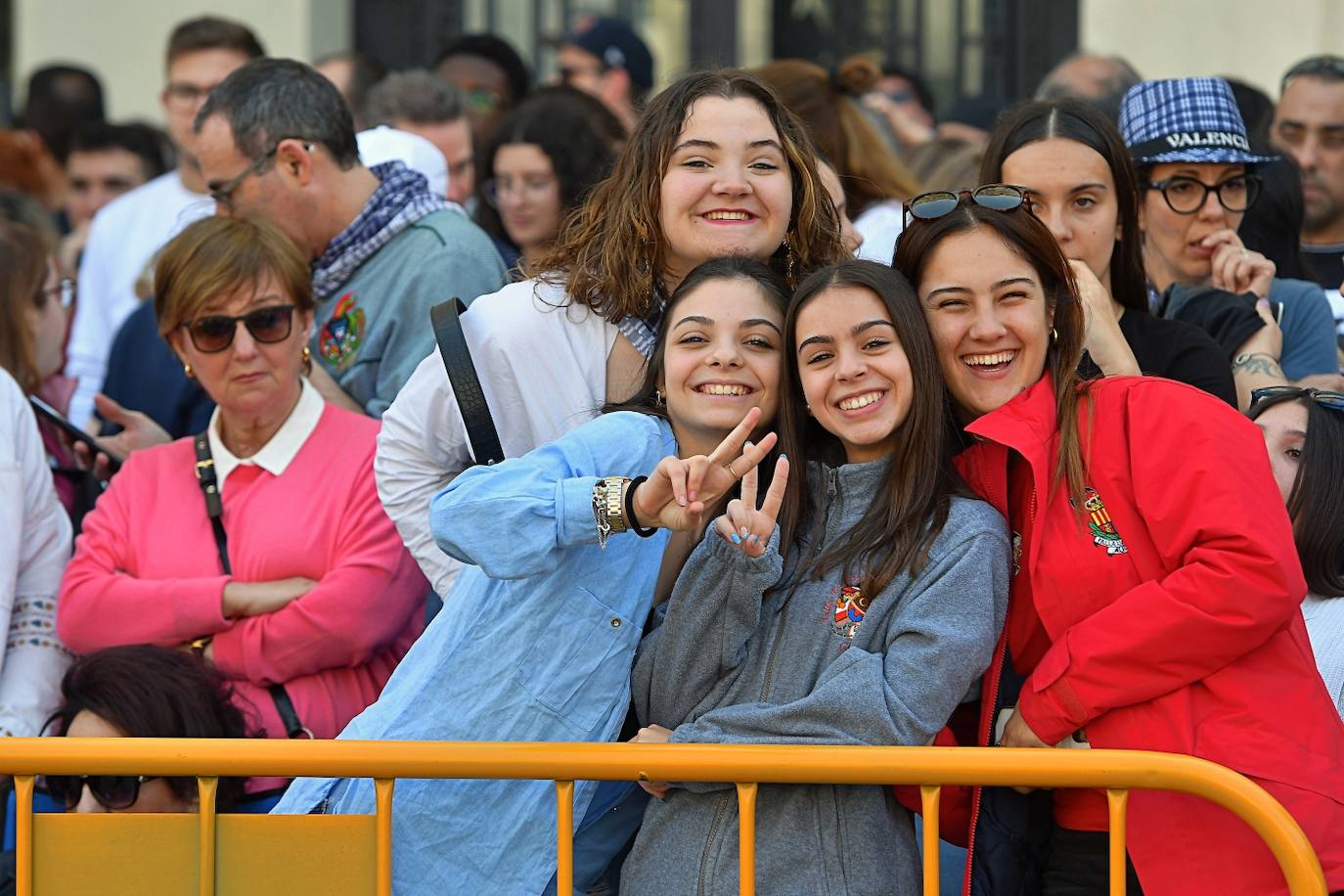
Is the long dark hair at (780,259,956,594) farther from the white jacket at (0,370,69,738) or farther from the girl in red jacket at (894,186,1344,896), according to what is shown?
the white jacket at (0,370,69,738)

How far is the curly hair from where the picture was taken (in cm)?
570

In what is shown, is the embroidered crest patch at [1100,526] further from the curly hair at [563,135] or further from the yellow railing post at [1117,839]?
the curly hair at [563,135]

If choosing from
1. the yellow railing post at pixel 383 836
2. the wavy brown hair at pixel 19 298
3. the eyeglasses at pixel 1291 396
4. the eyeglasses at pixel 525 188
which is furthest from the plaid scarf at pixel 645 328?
the eyeglasses at pixel 525 188

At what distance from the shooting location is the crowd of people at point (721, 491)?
3.15 meters

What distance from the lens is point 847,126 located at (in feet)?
17.4

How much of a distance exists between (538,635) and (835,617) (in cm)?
54

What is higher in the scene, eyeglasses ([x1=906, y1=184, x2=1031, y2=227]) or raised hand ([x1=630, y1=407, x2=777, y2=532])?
eyeglasses ([x1=906, y1=184, x2=1031, y2=227])

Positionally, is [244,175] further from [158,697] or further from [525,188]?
[158,697]

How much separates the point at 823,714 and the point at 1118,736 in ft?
1.69

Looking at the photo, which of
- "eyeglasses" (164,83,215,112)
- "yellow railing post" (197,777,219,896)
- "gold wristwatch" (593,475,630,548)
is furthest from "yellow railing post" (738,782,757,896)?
"eyeglasses" (164,83,215,112)

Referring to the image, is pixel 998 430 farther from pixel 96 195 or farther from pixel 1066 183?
pixel 96 195

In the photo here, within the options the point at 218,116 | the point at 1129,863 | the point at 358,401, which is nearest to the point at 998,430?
the point at 1129,863

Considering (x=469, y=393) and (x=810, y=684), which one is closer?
(x=810, y=684)

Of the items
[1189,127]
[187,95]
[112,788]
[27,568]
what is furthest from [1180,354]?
[187,95]
